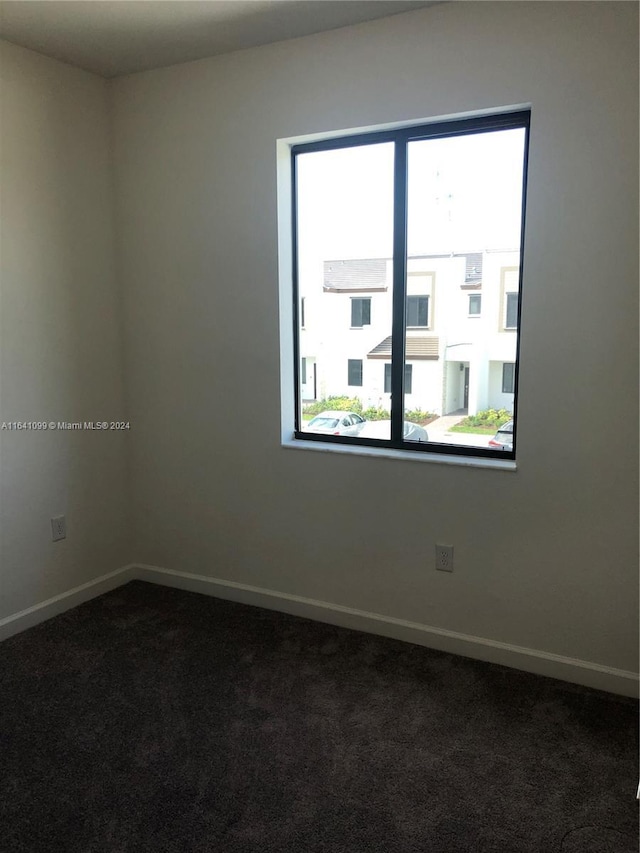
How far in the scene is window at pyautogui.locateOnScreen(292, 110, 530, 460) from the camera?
2.48 metres

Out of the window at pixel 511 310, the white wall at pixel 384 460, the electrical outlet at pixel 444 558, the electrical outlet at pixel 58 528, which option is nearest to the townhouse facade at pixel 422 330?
the window at pixel 511 310

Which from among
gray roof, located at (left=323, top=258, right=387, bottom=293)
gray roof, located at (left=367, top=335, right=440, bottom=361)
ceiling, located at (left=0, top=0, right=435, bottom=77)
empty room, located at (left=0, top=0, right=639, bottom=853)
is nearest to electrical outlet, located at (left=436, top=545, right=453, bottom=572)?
empty room, located at (left=0, top=0, right=639, bottom=853)

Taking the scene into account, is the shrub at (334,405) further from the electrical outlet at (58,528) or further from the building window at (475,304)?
the electrical outlet at (58,528)

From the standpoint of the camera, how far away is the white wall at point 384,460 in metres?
2.21

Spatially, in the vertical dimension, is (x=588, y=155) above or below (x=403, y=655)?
above

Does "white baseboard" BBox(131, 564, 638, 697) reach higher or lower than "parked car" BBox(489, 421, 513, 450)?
lower

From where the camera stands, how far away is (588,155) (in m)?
2.18

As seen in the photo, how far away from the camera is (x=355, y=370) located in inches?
112

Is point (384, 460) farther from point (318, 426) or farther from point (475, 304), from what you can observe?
point (475, 304)

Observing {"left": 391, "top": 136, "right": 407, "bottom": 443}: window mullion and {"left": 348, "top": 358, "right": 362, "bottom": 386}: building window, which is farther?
{"left": 348, "top": 358, "right": 362, "bottom": 386}: building window

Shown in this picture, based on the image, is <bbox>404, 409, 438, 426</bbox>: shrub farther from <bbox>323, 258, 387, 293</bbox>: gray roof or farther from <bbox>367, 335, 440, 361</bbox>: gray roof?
<bbox>323, 258, 387, 293</bbox>: gray roof

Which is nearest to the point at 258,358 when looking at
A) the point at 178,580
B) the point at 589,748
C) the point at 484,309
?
the point at 484,309

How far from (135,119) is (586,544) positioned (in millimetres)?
2752

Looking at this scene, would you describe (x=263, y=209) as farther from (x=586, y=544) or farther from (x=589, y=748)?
(x=589, y=748)
